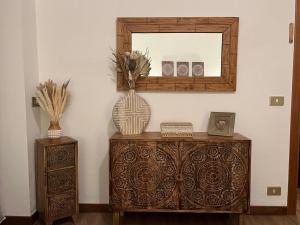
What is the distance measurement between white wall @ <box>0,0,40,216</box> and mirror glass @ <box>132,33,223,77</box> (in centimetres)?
97

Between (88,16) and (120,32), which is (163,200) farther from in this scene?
(88,16)

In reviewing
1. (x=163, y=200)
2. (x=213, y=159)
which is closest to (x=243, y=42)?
(x=213, y=159)

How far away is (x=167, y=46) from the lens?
2.68 metres

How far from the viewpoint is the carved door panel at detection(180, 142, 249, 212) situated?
7.63 ft

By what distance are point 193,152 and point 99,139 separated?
0.96m

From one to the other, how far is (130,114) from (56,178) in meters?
0.84

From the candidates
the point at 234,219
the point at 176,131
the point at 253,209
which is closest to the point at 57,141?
the point at 176,131

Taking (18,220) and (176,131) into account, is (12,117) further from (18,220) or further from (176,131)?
(176,131)

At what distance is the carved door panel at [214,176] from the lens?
7.63 ft

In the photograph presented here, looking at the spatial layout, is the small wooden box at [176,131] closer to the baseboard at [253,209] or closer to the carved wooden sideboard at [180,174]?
the carved wooden sideboard at [180,174]

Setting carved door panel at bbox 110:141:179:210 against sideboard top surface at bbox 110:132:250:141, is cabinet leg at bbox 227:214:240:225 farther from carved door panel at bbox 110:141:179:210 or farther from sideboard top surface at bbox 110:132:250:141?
sideboard top surface at bbox 110:132:250:141

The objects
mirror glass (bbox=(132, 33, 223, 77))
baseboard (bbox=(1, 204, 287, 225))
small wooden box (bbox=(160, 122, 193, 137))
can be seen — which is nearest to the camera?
small wooden box (bbox=(160, 122, 193, 137))

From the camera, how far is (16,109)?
96.9 inches

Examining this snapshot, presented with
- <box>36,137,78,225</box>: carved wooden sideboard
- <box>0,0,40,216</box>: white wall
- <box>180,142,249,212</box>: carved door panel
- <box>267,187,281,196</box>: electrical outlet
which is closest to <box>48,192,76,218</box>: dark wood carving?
<box>36,137,78,225</box>: carved wooden sideboard
